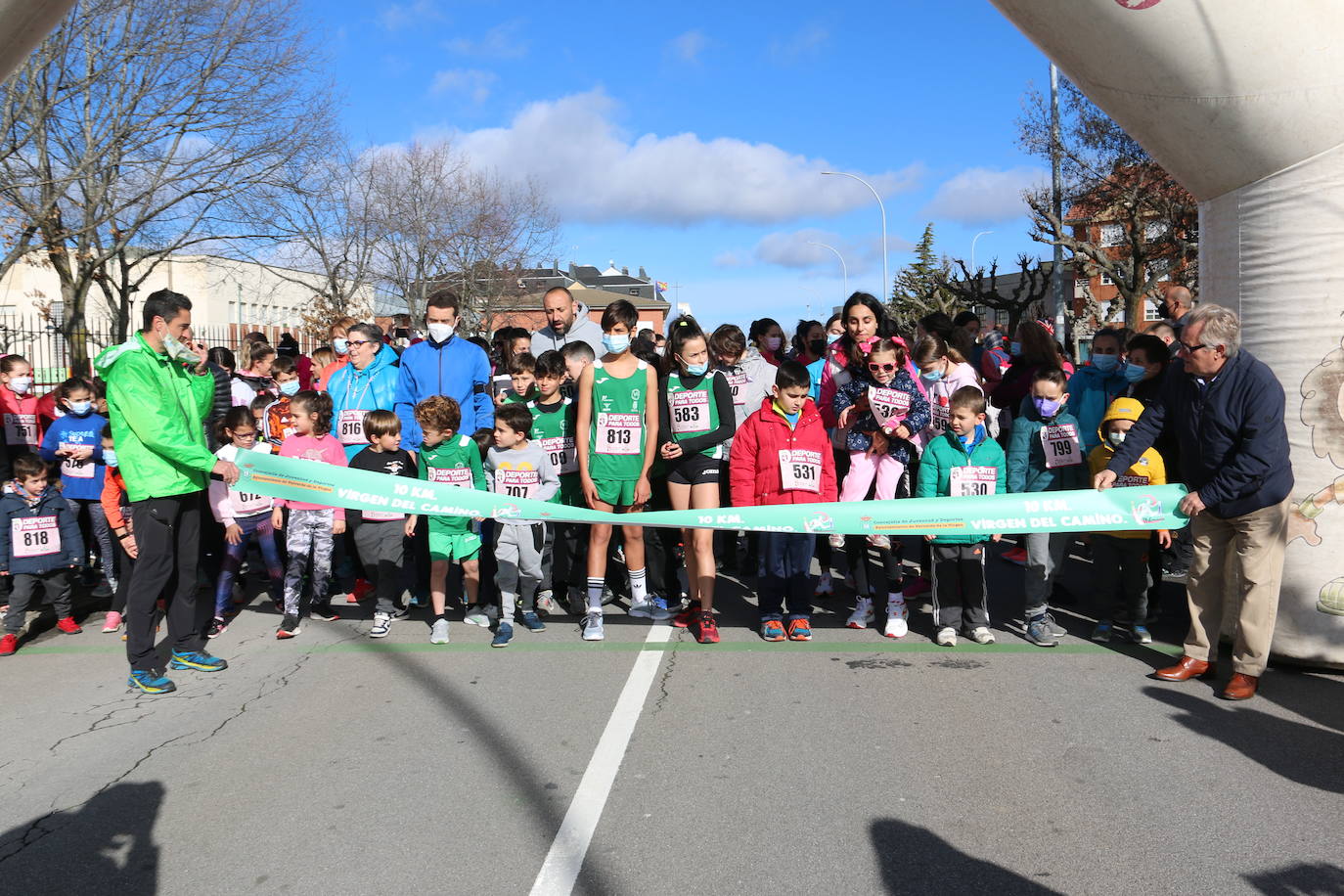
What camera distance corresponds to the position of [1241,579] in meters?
5.45

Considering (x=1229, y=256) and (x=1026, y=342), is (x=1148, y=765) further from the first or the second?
(x=1026, y=342)

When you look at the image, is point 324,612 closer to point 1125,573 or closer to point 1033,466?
point 1033,466

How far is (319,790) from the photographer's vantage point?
4273 mm

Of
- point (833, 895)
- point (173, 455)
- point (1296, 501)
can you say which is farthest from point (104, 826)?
point (1296, 501)

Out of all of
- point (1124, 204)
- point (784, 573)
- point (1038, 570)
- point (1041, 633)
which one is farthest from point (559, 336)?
point (1124, 204)

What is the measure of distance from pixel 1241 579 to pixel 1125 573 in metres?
1.19

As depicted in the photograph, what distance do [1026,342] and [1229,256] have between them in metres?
2.34

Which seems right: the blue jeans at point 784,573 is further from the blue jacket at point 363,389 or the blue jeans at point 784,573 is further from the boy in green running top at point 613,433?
the blue jacket at point 363,389

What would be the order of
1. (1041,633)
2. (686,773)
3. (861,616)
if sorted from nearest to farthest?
(686,773) → (1041,633) → (861,616)

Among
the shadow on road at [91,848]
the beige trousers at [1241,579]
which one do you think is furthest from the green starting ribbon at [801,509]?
the shadow on road at [91,848]

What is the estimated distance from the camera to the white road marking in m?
3.51

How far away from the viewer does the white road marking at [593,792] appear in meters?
3.51

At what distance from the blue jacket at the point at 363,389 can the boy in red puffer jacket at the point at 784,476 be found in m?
3.05

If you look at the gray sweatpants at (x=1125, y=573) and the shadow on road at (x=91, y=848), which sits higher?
the gray sweatpants at (x=1125, y=573)
